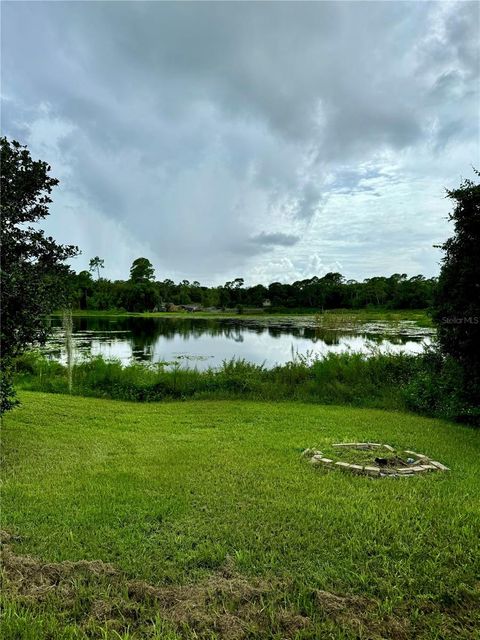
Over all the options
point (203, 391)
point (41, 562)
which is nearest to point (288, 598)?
point (41, 562)

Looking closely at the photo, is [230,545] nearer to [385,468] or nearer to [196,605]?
[196,605]

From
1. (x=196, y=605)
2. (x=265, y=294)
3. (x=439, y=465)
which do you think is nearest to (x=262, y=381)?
(x=439, y=465)

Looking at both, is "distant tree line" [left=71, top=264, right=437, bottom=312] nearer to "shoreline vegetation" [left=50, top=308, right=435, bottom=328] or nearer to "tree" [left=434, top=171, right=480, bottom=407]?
"shoreline vegetation" [left=50, top=308, right=435, bottom=328]

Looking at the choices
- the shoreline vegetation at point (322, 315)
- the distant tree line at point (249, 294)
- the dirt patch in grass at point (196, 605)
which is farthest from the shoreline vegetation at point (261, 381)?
the distant tree line at point (249, 294)

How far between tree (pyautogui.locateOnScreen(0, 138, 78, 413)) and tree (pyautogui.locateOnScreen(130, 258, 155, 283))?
7271 cm

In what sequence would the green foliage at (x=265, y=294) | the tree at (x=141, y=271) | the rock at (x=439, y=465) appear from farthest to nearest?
the tree at (x=141, y=271) < the green foliage at (x=265, y=294) < the rock at (x=439, y=465)

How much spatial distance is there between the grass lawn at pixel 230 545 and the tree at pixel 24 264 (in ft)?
4.71

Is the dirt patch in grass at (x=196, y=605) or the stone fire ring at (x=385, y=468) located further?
the stone fire ring at (x=385, y=468)

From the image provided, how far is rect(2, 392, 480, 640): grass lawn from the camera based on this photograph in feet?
7.27

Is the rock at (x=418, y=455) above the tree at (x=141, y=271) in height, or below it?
below

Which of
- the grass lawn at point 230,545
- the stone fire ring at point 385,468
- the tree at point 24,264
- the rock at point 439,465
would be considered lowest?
the rock at point 439,465

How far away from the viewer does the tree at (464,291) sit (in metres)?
6.79

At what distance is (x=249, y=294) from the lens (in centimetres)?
7831

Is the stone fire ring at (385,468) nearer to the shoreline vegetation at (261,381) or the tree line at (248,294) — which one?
the shoreline vegetation at (261,381)
